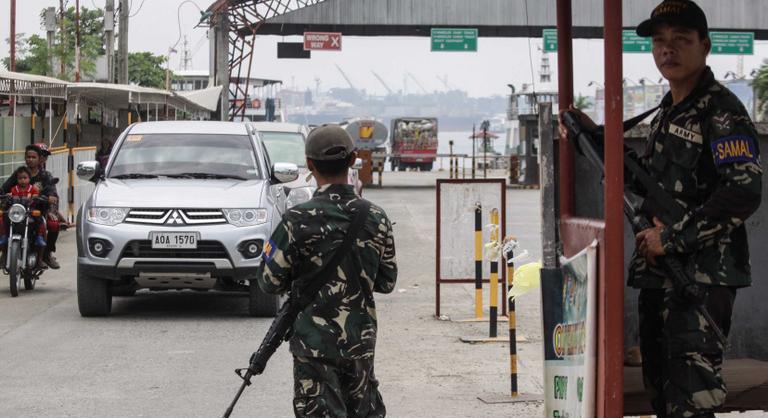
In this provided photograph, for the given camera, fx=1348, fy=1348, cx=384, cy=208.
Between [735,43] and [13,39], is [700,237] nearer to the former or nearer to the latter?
[13,39]

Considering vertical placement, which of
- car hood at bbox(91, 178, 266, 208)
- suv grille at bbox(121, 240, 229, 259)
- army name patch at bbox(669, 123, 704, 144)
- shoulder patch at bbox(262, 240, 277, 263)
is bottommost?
suv grille at bbox(121, 240, 229, 259)

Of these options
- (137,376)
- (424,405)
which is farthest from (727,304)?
(137,376)

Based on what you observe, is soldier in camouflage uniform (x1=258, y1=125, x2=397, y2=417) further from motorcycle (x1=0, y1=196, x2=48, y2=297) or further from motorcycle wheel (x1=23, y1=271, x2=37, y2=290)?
motorcycle wheel (x1=23, y1=271, x2=37, y2=290)

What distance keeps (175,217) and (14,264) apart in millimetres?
2951

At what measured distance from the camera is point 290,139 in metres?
20.3

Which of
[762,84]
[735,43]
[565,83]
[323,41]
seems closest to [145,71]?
[323,41]

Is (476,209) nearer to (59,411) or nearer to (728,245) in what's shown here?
(59,411)

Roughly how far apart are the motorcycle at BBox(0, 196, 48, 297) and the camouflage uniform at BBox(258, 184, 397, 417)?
983 cm

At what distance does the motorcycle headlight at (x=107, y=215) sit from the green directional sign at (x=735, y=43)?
41.2 metres

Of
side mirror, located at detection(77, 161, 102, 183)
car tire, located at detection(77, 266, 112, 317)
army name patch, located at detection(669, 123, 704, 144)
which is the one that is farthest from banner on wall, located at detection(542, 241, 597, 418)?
side mirror, located at detection(77, 161, 102, 183)

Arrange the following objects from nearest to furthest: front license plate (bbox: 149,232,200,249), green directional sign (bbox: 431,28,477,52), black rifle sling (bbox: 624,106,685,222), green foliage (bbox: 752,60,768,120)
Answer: black rifle sling (bbox: 624,106,685,222)
front license plate (bbox: 149,232,200,249)
green foliage (bbox: 752,60,768,120)
green directional sign (bbox: 431,28,477,52)

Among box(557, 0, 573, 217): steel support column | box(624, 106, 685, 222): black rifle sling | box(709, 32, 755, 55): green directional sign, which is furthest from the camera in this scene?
box(709, 32, 755, 55): green directional sign

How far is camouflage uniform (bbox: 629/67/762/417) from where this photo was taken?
4.87 meters

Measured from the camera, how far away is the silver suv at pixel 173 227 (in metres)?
12.7
